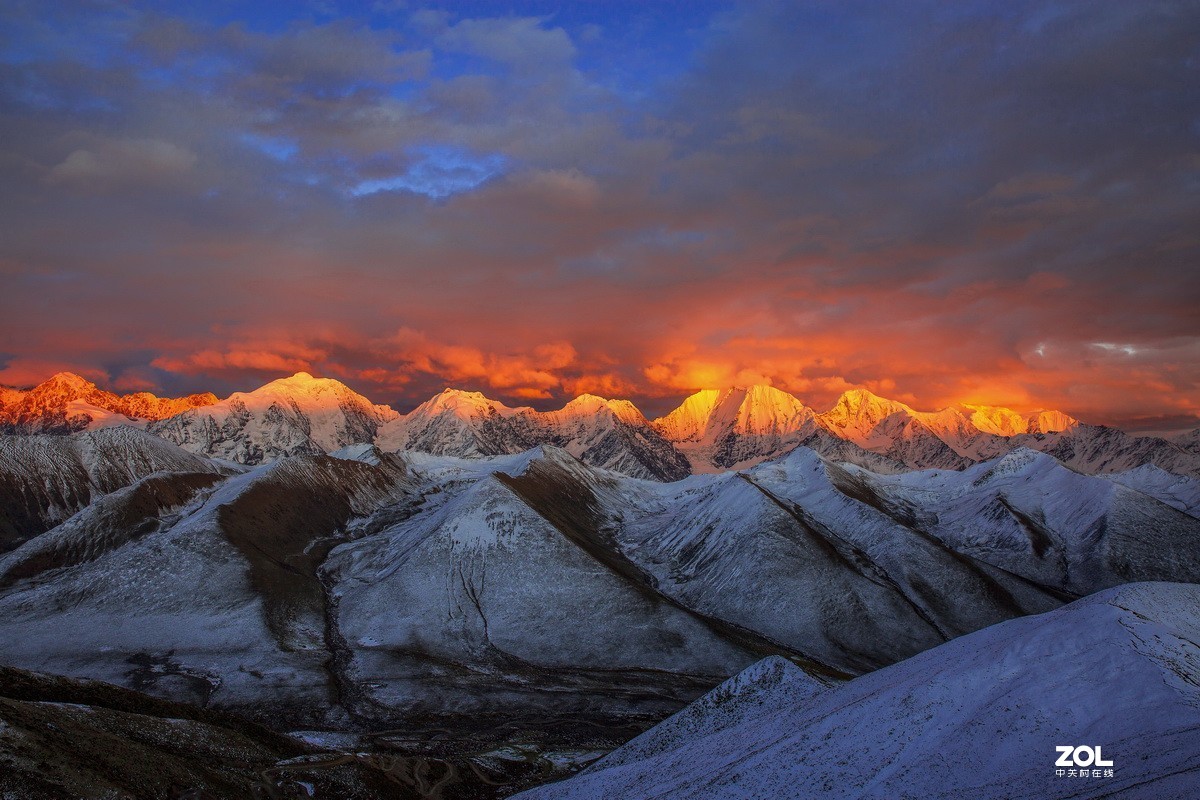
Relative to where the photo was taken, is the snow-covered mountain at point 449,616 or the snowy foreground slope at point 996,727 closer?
the snowy foreground slope at point 996,727

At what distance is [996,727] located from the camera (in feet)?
143

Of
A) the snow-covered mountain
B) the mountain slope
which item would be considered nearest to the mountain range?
the mountain slope

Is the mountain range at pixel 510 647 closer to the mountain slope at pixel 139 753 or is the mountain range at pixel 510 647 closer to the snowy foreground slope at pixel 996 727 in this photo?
the snowy foreground slope at pixel 996 727

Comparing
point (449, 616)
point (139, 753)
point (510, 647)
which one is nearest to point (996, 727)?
Result: point (139, 753)

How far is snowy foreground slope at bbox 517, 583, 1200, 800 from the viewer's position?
3847cm

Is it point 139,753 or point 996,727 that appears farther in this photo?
point 139,753

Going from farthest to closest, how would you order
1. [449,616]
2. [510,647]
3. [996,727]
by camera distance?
1. [449,616]
2. [510,647]
3. [996,727]

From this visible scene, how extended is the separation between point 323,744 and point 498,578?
94.8 metres

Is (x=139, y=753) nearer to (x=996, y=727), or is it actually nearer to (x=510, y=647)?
(x=996, y=727)

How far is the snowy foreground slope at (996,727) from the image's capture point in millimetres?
38469

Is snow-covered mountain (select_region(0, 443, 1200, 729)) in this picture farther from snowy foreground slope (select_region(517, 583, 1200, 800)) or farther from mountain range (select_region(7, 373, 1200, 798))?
snowy foreground slope (select_region(517, 583, 1200, 800))

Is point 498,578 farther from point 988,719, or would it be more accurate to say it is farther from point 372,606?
point 988,719

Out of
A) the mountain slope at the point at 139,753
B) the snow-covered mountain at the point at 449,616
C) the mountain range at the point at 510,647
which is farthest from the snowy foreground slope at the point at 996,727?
the snow-covered mountain at the point at 449,616

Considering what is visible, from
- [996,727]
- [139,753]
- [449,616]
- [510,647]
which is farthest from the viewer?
[449,616]
